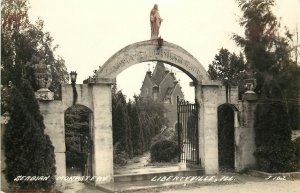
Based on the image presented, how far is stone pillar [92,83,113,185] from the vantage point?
1476 centimetres

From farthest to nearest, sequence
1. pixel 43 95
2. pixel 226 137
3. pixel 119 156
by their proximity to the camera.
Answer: pixel 119 156 → pixel 226 137 → pixel 43 95


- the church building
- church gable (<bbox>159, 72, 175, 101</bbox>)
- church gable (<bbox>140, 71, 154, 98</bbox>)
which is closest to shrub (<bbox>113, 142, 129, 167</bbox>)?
the church building

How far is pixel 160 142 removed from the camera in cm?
2138

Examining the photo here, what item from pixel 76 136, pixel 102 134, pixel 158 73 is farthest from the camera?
pixel 158 73

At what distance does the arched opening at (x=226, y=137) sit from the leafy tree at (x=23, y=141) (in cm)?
855

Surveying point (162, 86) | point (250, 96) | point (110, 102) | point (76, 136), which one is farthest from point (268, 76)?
point (162, 86)

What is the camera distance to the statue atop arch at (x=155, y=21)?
1591 cm

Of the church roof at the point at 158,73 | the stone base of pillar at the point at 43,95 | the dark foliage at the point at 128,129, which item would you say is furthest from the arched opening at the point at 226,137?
the church roof at the point at 158,73

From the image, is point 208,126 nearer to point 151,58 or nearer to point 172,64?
point 172,64

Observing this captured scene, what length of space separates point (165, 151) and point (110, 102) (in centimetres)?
677

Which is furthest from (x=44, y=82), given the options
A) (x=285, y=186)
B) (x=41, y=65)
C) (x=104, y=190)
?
(x=285, y=186)

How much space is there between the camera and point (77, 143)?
1986cm

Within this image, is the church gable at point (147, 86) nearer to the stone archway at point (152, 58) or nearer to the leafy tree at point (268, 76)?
the leafy tree at point (268, 76)

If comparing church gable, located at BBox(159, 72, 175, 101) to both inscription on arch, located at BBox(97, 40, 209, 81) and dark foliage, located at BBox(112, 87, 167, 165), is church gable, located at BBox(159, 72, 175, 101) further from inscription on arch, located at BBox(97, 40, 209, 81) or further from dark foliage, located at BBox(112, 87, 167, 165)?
inscription on arch, located at BBox(97, 40, 209, 81)
